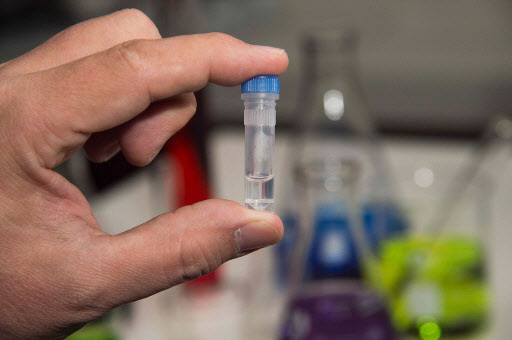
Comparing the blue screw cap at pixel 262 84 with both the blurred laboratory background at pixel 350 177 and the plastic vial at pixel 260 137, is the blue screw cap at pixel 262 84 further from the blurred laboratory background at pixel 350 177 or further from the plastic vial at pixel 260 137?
the blurred laboratory background at pixel 350 177

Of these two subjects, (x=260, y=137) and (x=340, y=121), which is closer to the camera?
(x=260, y=137)

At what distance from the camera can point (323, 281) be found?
0.46 m

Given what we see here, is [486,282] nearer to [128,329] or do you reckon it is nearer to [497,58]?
[128,329]

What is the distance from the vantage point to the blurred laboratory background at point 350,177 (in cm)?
46

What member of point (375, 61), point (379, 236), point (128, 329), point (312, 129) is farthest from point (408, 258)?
point (375, 61)

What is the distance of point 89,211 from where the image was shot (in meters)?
0.31

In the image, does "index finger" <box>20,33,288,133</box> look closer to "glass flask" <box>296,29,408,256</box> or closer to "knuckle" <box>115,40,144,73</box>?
"knuckle" <box>115,40,144,73</box>

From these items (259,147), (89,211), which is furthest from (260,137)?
(89,211)

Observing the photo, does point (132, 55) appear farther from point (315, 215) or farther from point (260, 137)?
point (315, 215)

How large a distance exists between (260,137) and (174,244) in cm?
9

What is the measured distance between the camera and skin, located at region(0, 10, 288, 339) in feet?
0.89

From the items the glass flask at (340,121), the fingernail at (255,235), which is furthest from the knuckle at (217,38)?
the glass flask at (340,121)

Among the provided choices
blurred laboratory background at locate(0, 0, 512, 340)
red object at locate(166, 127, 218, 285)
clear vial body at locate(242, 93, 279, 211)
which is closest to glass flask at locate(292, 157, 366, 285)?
blurred laboratory background at locate(0, 0, 512, 340)

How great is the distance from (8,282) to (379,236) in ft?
1.46
